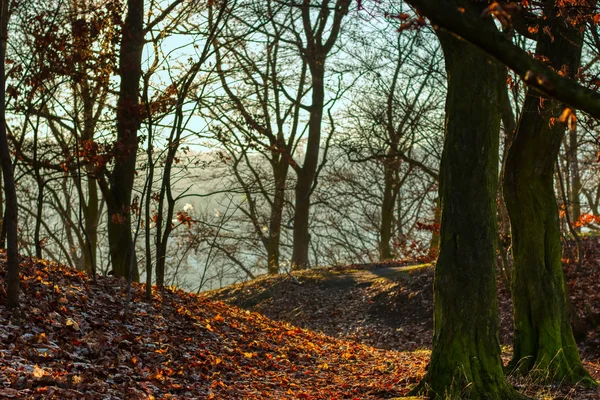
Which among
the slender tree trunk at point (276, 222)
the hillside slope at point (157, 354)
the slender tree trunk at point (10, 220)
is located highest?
the slender tree trunk at point (276, 222)

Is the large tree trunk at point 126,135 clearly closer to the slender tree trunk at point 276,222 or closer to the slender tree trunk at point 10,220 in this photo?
the slender tree trunk at point 10,220

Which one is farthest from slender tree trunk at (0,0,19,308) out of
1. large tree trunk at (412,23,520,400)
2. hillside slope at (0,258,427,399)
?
large tree trunk at (412,23,520,400)

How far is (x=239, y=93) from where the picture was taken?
68.7 ft

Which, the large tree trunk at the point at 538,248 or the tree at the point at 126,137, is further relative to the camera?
the tree at the point at 126,137

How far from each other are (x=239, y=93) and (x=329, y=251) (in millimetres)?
12503

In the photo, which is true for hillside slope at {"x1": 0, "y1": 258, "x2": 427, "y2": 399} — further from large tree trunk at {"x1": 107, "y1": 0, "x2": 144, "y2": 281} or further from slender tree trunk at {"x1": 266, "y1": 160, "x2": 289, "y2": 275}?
slender tree trunk at {"x1": 266, "y1": 160, "x2": 289, "y2": 275}

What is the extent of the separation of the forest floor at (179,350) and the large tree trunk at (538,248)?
46 centimetres

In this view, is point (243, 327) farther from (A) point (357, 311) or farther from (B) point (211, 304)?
(A) point (357, 311)

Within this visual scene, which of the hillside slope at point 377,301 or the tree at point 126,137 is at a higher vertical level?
the tree at point 126,137

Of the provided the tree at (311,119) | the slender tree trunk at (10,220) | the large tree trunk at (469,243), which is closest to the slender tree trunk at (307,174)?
the tree at (311,119)

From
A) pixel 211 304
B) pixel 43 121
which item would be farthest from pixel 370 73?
pixel 211 304

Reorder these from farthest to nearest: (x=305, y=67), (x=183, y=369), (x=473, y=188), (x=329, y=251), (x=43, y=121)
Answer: (x=329, y=251)
(x=305, y=67)
(x=43, y=121)
(x=183, y=369)
(x=473, y=188)

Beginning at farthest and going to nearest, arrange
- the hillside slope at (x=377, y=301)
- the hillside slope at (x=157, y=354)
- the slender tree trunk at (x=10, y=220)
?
1. the hillside slope at (x=377, y=301)
2. the slender tree trunk at (x=10, y=220)
3. the hillside slope at (x=157, y=354)

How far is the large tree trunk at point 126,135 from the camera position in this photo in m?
11.5
